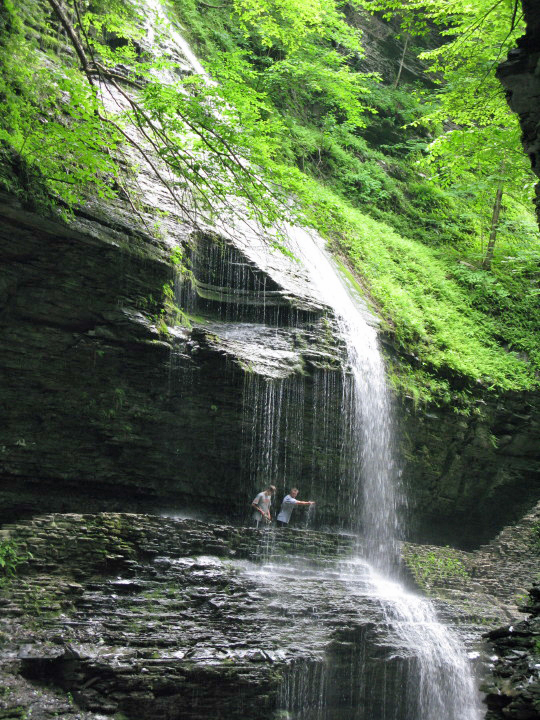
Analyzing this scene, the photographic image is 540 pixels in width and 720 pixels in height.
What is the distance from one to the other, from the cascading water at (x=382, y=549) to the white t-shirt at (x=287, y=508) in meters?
1.39

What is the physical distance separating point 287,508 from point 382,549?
2301 mm

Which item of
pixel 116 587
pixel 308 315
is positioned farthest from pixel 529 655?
pixel 308 315

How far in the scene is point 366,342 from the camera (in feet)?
40.7

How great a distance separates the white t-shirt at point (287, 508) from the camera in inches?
420

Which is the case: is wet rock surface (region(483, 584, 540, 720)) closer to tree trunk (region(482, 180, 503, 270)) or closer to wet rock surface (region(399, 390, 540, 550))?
wet rock surface (region(399, 390, 540, 550))

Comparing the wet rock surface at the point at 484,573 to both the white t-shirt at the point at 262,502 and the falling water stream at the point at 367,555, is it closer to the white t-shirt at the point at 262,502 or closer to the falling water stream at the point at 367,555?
the falling water stream at the point at 367,555

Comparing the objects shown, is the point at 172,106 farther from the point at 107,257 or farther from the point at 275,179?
the point at 107,257

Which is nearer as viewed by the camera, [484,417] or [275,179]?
[275,179]

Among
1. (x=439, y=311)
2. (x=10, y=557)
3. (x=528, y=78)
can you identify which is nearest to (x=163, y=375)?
(x=10, y=557)

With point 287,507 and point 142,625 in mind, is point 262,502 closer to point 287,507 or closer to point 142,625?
point 287,507

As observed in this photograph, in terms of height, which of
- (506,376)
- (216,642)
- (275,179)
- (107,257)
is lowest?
(216,642)

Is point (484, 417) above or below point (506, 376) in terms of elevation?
below

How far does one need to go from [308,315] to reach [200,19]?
1322cm

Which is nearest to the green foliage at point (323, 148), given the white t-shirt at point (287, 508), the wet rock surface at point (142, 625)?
the white t-shirt at point (287, 508)
